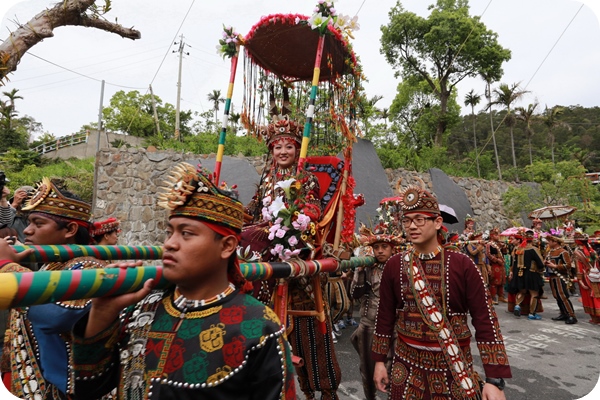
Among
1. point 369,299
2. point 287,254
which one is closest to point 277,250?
point 287,254

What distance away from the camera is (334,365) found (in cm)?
368

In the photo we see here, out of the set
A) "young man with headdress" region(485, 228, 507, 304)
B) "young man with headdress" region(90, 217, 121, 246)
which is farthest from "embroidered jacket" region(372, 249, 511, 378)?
"young man with headdress" region(485, 228, 507, 304)

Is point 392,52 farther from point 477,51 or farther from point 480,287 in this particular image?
point 480,287

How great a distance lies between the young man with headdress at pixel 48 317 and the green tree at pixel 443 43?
21664 millimetres

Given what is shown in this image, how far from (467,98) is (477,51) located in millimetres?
8253

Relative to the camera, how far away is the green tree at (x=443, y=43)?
21.2m

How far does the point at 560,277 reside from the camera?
9.17 meters

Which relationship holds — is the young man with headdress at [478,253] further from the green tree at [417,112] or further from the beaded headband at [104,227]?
the green tree at [417,112]

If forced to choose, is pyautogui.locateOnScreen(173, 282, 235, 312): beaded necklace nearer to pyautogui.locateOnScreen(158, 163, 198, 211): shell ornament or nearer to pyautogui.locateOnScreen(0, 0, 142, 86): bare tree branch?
pyautogui.locateOnScreen(158, 163, 198, 211): shell ornament

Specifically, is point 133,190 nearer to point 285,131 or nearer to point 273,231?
point 285,131

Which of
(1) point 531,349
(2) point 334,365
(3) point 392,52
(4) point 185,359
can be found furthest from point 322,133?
(3) point 392,52

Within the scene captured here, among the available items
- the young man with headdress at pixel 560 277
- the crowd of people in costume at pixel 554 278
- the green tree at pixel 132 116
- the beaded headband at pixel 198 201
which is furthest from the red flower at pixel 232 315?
the green tree at pixel 132 116

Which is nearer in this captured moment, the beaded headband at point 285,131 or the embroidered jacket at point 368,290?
the beaded headband at point 285,131

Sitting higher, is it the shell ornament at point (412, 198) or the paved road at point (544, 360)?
the shell ornament at point (412, 198)
